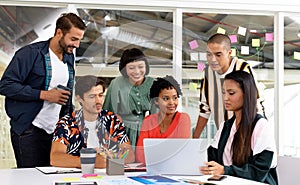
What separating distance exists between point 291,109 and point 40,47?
2.29 m

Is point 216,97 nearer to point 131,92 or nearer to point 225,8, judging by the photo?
point 131,92

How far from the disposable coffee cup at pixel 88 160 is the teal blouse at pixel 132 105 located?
7.6 inches

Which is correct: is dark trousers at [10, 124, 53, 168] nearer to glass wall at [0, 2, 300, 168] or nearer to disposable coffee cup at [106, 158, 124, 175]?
glass wall at [0, 2, 300, 168]

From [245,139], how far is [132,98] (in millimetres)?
752

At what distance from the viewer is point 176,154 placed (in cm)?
192

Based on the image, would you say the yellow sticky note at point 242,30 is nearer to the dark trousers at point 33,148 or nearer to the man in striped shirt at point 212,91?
the dark trousers at point 33,148

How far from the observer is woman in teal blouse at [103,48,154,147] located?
195 cm

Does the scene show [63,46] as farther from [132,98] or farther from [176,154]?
[176,154]

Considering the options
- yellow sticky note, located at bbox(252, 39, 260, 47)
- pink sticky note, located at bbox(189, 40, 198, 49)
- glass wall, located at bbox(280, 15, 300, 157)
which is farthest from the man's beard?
glass wall, located at bbox(280, 15, 300, 157)

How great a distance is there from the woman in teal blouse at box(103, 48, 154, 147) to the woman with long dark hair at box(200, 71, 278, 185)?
45 centimetres

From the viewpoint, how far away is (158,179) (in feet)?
5.96

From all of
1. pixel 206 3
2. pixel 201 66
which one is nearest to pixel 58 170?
pixel 201 66

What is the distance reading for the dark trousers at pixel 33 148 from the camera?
337 cm

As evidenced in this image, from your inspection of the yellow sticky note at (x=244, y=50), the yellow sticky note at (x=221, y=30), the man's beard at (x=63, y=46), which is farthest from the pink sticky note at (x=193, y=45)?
the yellow sticky note at (x=244, y=50)
